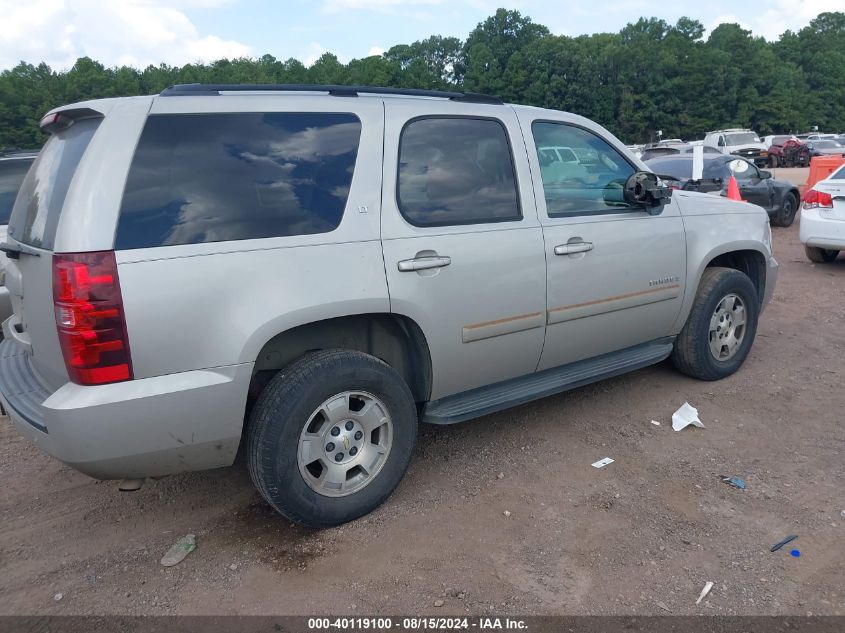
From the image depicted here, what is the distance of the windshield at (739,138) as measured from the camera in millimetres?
30469

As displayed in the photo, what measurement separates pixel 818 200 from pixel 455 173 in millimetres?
7135

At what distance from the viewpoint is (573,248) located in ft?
12.8

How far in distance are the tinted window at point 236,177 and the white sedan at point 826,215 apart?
24.9 feet

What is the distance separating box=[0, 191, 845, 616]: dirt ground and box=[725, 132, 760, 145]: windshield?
96.4 feet

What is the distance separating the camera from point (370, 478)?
3367 millimetres

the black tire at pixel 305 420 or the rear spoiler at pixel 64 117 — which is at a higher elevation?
the rear spoiler at pixel 64 117

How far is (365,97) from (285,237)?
3.05ft

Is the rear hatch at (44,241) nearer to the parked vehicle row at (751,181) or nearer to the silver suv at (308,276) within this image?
the silver suv at (308,276)

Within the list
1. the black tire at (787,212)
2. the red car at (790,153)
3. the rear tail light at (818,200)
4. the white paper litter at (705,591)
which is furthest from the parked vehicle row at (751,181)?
the red car at (790,153)

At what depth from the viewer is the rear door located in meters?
3.34

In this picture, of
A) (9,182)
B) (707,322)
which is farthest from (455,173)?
(9,182)

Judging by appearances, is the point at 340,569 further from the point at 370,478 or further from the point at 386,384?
the point at 386,384

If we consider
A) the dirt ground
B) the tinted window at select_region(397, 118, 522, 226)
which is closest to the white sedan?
the dirt ground

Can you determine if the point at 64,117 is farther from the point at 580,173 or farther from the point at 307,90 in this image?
the point at 580,173
